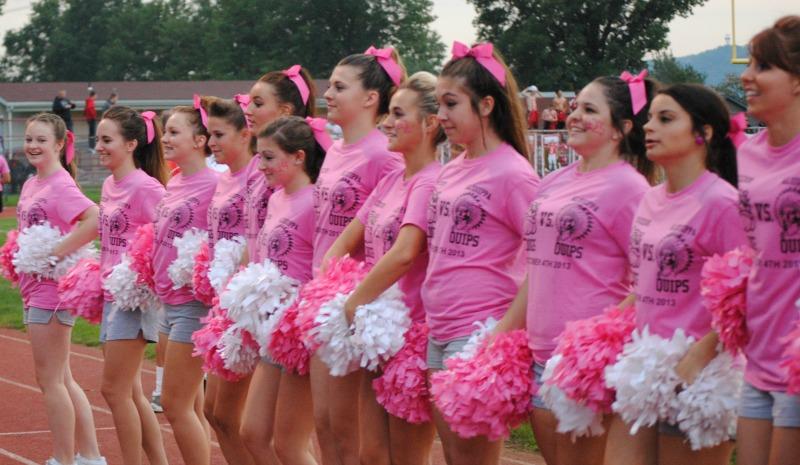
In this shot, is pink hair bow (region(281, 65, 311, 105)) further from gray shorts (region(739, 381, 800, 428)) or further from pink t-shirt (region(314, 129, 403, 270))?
gray shorts (region(739, 381, 800, 428))

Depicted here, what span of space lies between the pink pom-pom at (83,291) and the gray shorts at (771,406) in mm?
4122

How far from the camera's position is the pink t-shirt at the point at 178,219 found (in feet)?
21.3

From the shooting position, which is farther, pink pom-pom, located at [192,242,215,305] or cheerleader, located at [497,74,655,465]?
pink pom-pom, located at [192,242,215,305]

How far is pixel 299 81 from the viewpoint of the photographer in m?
6.24

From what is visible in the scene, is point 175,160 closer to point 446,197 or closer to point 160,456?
point 160,456

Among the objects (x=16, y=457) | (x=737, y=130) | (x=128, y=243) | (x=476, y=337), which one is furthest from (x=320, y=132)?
(x=16, y=457)

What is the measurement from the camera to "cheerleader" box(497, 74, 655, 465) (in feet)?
14.1

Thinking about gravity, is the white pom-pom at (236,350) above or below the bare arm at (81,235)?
below

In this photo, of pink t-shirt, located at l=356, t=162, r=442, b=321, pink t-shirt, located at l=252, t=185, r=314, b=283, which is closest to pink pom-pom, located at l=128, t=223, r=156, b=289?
pink t-shirt, located at l=252, t=185, r=314, b=283

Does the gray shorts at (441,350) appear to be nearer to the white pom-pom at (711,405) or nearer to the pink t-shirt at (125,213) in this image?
the white pom-pom at (711,405)

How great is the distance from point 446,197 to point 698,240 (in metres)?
1.11

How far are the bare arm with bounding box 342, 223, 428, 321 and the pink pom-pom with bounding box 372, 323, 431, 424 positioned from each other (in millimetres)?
226

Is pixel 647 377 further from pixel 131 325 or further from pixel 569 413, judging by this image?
pixel 131 325

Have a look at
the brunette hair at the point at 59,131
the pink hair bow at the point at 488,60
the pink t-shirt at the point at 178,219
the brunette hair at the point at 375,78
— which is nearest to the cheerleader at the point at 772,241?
the pink hair bow at the point at 488,60
